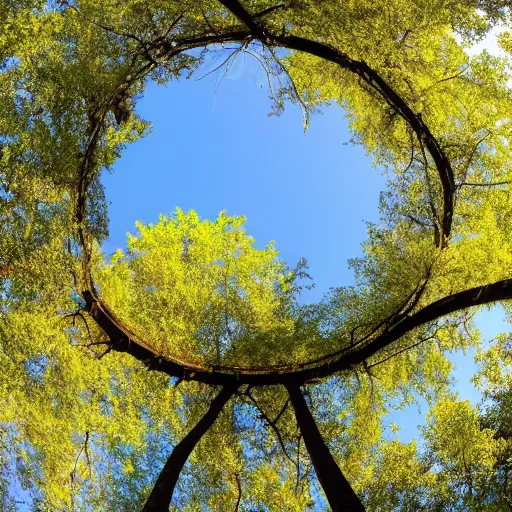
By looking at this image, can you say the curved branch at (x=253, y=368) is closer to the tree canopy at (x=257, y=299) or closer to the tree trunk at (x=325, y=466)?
the tree canopy at (x=257, y=299)

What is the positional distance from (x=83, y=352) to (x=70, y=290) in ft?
4.17

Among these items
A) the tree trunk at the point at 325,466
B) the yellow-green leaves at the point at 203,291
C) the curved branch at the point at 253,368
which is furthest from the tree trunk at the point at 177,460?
the tree trunk at the point at 325,466

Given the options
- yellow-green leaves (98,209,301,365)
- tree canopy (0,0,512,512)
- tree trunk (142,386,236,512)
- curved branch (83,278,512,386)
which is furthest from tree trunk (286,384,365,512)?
tree trunk (142,386,236,512)

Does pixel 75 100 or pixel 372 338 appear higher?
pixel 75 100

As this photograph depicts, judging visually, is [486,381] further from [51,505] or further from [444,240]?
[51,505]

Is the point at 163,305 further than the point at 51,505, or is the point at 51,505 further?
the point at 163,305

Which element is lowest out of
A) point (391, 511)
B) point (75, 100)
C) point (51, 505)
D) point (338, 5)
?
point (391, 511)

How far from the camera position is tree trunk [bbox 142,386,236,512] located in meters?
5.51

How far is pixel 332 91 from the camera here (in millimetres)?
6801

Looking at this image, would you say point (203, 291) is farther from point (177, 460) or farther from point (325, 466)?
point (325, 466)

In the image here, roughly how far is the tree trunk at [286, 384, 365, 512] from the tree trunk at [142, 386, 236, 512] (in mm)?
874

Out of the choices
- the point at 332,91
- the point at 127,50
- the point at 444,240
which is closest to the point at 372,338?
the point at 444,240

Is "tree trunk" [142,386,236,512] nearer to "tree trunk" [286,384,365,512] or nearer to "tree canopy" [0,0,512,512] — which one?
"tree canopy" [0,0,512,512]

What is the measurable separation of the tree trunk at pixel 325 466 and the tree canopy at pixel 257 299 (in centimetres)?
2
